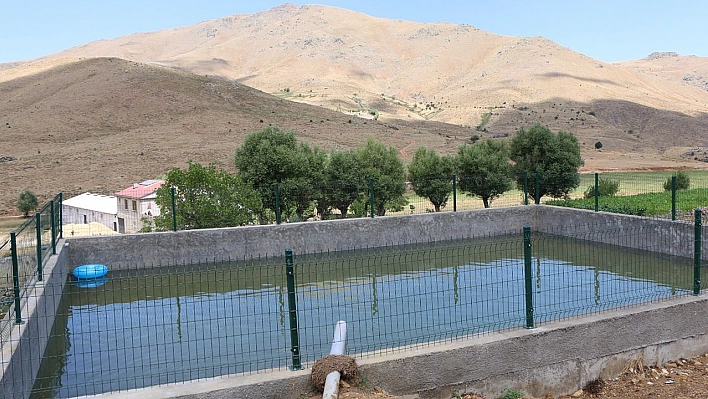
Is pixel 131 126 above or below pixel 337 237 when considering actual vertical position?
above

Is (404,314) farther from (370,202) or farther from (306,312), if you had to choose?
(370,202)

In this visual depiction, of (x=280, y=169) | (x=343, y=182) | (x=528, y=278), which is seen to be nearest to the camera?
(x=528, y=278)

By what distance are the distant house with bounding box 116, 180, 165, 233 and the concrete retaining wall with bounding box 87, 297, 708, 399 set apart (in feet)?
75.3

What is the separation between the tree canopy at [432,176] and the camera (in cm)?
2625

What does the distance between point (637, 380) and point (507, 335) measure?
1785mm

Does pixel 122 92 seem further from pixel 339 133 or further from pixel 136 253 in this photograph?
pixel 136 253

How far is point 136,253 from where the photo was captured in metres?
17.1

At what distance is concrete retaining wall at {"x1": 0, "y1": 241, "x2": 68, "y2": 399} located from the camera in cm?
726

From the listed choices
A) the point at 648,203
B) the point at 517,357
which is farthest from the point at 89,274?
the point at 648,203

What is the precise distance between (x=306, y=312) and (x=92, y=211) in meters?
25.0

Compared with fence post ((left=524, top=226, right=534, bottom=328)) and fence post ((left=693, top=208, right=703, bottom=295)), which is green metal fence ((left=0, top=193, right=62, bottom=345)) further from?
fence post ((left=693, top=208, right=703, bottom=295))

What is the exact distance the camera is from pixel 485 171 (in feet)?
88.0

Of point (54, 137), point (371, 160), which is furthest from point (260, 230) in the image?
point (54, 137)

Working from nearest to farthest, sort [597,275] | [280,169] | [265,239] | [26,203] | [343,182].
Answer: [597,275] → [265,239] → [280,169] → [343,182] → [26,203]
